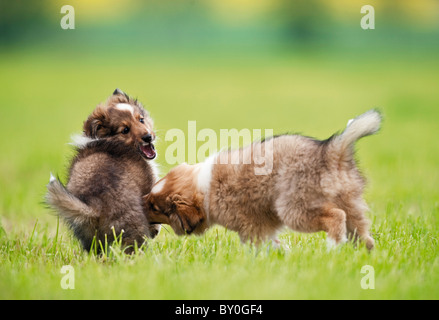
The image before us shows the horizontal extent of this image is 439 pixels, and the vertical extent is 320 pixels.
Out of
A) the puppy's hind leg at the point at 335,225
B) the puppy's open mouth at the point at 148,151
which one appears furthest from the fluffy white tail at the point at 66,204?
the puppy's hind leg at the point at 335,225

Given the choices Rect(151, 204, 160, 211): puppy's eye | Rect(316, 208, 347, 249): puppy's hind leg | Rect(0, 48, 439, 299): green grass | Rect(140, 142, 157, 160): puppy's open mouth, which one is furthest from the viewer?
Rect(140, 142, 157, 160): puppy's open mouth

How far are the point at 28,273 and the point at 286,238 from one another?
6.96 ft

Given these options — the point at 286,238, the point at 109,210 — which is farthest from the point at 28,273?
the point at 286,238

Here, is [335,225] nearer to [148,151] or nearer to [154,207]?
[154,207]

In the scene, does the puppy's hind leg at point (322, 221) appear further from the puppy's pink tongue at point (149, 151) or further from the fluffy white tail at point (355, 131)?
the puppy's pink tongue at point (149, 151)

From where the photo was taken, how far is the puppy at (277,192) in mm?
4320

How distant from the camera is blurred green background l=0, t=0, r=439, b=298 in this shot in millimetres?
8383

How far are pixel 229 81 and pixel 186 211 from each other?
1697 centimetres

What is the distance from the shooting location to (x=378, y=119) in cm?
441

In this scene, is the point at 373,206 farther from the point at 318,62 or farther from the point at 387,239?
the point at 318,62

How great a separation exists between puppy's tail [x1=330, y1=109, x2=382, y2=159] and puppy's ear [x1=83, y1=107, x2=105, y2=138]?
2009 millimetres

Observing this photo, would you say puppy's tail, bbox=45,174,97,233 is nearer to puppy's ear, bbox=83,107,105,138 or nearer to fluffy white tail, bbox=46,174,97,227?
fluffy white tail, bbox=46,174,97,227

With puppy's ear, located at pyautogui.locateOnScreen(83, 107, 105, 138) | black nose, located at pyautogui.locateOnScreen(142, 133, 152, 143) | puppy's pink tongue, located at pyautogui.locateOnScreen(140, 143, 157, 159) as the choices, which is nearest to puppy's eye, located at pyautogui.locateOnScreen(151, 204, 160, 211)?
puppy's pink tongue, located at pyautogui.locateOnScreen(140, 143, 157, 159)
